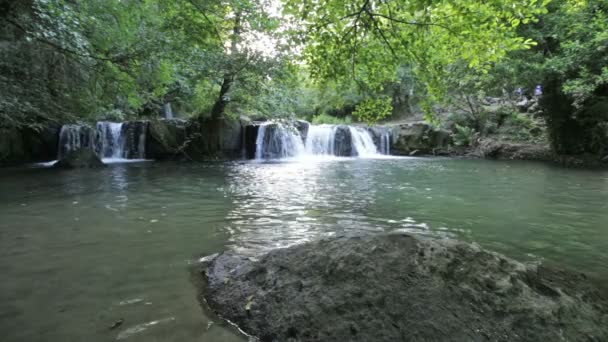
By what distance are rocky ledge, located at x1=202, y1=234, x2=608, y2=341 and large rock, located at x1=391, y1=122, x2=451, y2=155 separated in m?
19.7

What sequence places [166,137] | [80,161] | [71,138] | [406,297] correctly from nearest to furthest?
[406,297] → [80,161] → [71,138] → [166,137]

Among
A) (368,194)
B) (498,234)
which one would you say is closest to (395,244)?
(498,234)

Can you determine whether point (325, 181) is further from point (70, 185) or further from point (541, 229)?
point (70, 185)

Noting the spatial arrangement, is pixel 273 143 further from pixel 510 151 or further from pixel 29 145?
pixel 510 151

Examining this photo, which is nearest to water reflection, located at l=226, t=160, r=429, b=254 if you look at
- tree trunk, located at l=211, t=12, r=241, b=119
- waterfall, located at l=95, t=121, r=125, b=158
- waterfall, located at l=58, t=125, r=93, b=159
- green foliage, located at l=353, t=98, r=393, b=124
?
green foliage, located at l=353, t=98, r=393, b=124

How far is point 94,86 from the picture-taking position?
25.5 ft

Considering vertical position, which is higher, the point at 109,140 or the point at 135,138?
the point at 135,138

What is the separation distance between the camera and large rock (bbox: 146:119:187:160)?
18062mm

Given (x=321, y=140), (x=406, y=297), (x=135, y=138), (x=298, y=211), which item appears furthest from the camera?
(x=321, y=140)

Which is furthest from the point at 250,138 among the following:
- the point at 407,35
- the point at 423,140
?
the point at 407,35

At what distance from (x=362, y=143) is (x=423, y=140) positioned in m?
3.81

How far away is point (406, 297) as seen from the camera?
7.46 ft

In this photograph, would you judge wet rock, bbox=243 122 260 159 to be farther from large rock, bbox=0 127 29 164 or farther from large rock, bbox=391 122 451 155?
large rock, bbox=0 127 29 164

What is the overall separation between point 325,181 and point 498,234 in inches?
230
